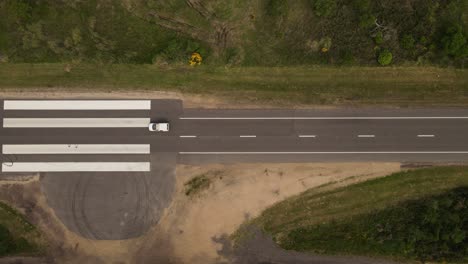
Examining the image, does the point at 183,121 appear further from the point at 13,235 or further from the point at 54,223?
the point at 13,235

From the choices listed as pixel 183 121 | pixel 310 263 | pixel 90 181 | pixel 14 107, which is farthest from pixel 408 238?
pixel 14 107

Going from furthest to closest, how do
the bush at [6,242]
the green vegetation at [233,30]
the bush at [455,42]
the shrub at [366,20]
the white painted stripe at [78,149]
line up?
the white painted stripe at [78,149], the green vegetation at [233,30], the shrub at [366,20], the bush at [455,42], the bush at [6,242]

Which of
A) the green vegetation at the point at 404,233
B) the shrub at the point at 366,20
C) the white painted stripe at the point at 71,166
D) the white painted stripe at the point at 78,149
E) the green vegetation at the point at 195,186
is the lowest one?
the green vegetation at the point at 404,233

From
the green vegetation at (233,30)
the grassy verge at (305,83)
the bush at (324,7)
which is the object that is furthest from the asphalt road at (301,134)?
the bush at (324,7)

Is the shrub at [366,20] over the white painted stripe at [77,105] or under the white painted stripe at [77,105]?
over

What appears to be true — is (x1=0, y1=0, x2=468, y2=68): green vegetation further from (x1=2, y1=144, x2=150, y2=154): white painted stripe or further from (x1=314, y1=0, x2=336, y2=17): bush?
(x1=2, y1=144, x2=150, y2=154): white painted stripe

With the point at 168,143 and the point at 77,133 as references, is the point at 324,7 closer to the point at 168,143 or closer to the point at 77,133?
the point at 168,143

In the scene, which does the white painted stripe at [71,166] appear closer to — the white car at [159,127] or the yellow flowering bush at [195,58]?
the white car at [159,127]
